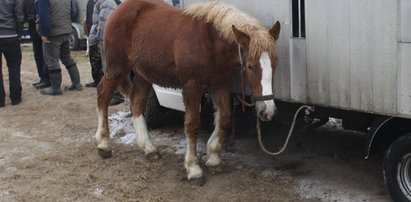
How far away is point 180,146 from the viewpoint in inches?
267

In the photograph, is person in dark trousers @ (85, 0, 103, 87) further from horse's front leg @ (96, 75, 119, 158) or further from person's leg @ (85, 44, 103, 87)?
horse's front leg @ (96, 75, 119, 158)

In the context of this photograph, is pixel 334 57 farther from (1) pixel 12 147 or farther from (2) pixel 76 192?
(1) pixel 12 147

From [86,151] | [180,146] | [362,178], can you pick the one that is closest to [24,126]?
[86,151]

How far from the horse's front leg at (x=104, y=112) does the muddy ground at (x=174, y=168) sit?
0.39 ft

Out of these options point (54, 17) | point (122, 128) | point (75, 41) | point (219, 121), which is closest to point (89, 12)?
point (54, 17)

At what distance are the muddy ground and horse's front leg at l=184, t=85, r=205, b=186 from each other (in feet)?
0.36

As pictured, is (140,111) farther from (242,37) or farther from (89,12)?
(89,12)

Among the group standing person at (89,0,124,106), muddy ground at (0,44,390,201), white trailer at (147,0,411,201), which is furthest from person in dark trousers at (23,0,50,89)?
white trailer at (147,0,411,201)

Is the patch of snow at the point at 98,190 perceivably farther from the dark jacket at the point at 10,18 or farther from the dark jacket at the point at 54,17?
the dark jacket at the point at 54,17

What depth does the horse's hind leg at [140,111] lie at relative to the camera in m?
6.34

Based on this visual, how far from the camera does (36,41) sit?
1074 centimetres

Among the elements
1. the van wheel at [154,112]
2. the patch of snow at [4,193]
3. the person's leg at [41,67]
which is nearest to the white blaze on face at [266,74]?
the patch of snow at [4,193]

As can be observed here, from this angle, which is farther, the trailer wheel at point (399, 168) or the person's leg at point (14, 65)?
the person's leg at point (14, 65)

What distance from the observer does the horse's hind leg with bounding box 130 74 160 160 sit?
6.34 metres
